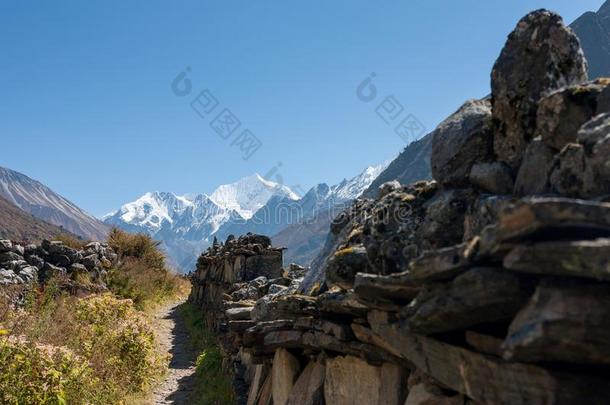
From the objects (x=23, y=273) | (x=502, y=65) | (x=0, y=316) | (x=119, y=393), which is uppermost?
(x=23, y=273)

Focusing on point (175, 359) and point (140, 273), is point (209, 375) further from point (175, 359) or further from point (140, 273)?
point (140, 273)

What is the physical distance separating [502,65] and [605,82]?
904mm

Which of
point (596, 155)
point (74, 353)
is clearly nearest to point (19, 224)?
point (74, 353)

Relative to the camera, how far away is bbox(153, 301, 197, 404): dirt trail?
40.8 ft

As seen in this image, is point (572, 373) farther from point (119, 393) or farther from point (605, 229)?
point (119, 393)

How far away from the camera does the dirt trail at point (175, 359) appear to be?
1242cm

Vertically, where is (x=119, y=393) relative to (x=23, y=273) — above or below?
below

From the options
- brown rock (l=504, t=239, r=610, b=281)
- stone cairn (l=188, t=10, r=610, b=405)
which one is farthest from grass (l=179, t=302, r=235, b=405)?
brown rock (l=504, t=239, r=610, b=281)

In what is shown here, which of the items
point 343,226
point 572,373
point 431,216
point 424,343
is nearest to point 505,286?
point 572,373

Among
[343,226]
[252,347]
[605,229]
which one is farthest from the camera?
[252,347]

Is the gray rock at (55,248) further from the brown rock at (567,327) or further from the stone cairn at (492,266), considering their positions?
the brown rock at (567,327)

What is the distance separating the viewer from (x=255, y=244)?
18.3 metres

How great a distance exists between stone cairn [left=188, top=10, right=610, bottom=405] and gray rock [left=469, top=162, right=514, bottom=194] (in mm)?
11

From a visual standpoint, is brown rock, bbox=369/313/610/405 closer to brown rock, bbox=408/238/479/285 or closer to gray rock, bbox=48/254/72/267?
brown rock, bbox=408/238/479/285
